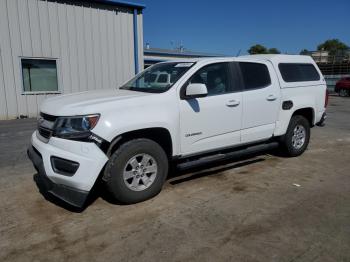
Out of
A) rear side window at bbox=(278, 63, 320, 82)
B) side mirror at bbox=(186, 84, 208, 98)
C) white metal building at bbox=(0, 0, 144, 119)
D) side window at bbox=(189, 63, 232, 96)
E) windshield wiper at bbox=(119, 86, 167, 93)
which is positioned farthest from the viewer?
white metal building at bbox=(0, 0, 144, 119)

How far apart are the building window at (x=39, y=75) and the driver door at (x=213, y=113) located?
30.2 feet

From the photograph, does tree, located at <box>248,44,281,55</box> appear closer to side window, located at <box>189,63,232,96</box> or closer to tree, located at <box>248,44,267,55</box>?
tree, located at <box>248,44,267,55</box>

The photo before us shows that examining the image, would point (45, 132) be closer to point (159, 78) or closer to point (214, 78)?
point (159, 78)

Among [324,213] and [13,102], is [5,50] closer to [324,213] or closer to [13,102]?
[13,102]

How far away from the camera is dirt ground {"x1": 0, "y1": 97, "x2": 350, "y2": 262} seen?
3.01 metres

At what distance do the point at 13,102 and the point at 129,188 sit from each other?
9455mm

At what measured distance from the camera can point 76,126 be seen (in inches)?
144

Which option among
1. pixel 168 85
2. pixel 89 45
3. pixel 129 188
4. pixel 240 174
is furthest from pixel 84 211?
pixel 89 45

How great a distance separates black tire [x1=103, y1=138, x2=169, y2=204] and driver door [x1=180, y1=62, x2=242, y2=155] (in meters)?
0.45

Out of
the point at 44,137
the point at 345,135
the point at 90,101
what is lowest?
the point at 345,135

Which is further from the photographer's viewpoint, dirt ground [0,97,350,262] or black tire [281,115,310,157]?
black tire [281,115,310,157]

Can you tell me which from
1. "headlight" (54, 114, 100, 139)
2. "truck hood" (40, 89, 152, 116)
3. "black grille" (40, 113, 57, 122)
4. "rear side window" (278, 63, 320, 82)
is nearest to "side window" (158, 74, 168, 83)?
"truck hood" (40, 89, 152, 116)

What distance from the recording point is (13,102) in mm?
11641

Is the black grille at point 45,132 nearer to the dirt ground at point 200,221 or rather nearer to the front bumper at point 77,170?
the front bumper at point 77,170
